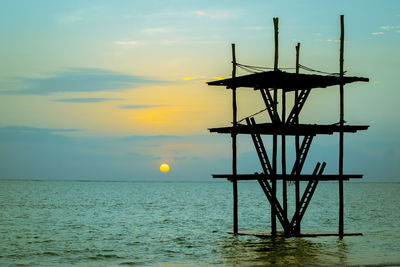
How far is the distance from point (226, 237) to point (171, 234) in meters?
4.86

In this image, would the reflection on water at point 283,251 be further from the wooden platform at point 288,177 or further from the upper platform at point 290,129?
the upper platform at point 290,129

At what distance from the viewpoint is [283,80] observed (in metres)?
22.4

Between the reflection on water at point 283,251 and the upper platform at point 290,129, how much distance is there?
188 inches

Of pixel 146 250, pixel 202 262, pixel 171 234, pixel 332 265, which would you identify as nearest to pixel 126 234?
pixel 171 234

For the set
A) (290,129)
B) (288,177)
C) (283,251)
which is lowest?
(283,251)

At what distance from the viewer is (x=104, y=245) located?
29047 mm

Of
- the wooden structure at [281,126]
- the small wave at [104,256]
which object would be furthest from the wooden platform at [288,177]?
the small wave at [104,256]

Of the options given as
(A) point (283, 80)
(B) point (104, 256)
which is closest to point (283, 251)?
(A) point (283, 80)

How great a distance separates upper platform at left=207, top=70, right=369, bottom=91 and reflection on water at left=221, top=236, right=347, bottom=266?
659 centimetres

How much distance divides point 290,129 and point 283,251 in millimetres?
4830

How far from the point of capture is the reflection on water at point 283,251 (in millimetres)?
19656

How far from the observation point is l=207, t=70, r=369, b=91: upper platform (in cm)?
2192

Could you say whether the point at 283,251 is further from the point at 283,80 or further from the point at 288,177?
the point at 283,80

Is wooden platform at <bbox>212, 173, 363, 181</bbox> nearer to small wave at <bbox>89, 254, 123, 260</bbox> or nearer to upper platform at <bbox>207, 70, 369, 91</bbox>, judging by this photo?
upper platform at <bbox>207, 70, 369, 91</bbox>
